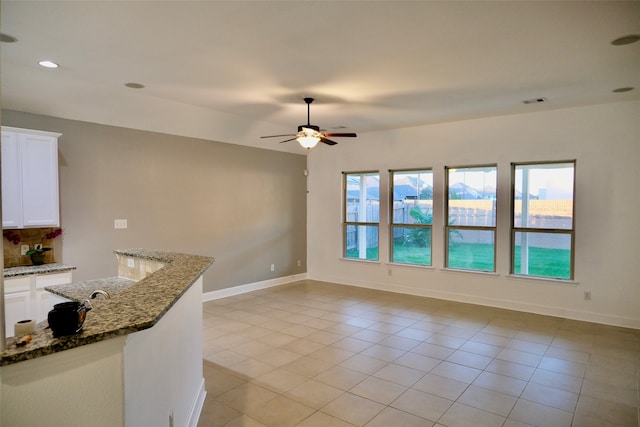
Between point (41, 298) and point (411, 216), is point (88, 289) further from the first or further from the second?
point (411, 216)

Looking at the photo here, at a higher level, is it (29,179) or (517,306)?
(29,179)

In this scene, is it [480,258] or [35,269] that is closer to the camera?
[35,269]

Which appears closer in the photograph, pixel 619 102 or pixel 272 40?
pixel 272 40

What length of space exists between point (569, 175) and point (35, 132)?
21.9ft

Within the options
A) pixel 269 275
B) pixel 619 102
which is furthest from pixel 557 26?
pixel 269 275

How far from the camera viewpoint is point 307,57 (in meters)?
3.48

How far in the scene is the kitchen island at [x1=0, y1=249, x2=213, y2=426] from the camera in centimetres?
119

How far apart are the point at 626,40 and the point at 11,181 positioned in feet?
18.9

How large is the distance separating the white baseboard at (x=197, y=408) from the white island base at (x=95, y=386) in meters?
0.69

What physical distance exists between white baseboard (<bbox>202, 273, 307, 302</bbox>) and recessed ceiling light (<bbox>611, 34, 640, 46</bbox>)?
19.2ft

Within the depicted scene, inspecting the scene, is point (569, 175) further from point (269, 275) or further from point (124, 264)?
point (124, 264)

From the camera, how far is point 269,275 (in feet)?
23.7

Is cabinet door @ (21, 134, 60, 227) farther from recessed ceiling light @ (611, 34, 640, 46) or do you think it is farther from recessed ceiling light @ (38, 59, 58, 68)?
recessed ceiling light @ (611, 34, 640, 46)

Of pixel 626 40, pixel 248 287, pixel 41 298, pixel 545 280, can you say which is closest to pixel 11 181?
A: pixel 41 298
